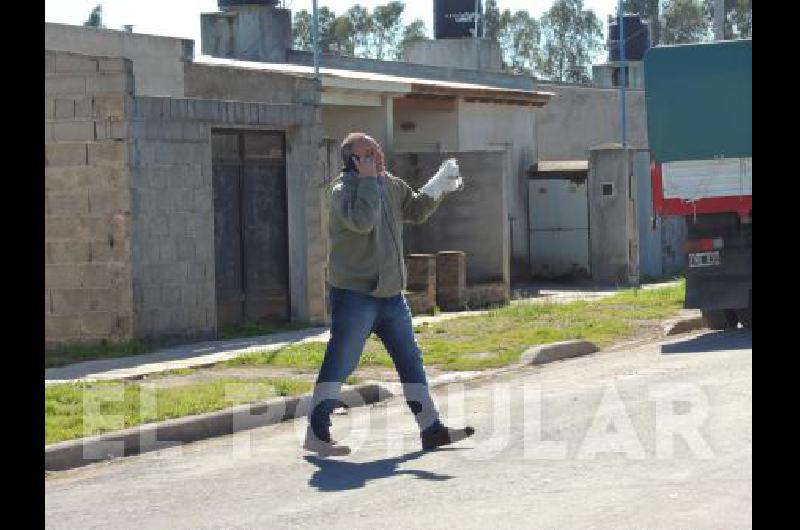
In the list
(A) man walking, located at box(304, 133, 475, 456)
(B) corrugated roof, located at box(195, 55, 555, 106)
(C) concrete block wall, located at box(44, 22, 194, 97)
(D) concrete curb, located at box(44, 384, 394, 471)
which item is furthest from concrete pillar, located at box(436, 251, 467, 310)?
(A) man walking, located at box(304, 133, 475, 456)

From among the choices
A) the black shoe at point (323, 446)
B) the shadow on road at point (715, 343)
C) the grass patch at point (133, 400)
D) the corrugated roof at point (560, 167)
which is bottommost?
the black shoe at point (323, 446)

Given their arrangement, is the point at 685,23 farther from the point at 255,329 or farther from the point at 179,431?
the point at 179,431

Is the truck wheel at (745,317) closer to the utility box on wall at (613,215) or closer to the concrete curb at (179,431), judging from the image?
the concrete curb at (179,431)

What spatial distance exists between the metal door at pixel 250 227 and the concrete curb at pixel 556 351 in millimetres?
4055

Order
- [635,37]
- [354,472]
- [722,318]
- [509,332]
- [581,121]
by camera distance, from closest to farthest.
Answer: [354,472] → [509,332] → [722,318] → [581,121] → [635,37]

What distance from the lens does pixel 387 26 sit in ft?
273

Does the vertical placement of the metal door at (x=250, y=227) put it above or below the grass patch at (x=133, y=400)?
above

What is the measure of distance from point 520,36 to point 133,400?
74.5 metres

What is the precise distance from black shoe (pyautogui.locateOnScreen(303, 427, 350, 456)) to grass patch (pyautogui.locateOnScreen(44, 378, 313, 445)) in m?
1.62

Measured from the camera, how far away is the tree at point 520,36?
84.6m

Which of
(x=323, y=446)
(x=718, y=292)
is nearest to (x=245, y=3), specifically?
(x=718, y=292)

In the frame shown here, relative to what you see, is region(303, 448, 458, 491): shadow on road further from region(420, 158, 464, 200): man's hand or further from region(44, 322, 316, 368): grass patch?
region(44, 322, 316, 368): grass patch

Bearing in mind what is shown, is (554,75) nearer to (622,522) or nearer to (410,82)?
(410,82)

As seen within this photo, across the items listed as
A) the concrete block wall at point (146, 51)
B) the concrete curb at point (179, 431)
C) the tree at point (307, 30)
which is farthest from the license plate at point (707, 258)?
the tree at point (307, 30)
